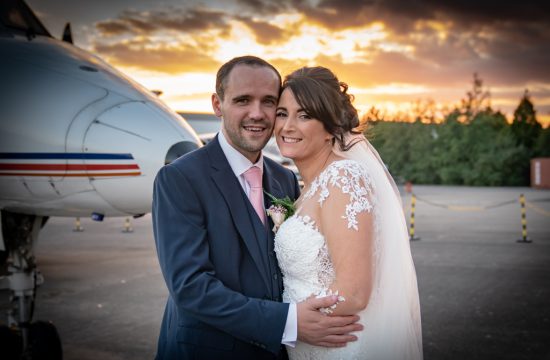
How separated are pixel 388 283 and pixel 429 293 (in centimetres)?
556

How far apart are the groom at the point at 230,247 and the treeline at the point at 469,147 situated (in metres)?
39.6

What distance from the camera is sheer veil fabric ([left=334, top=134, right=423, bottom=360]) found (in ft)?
9.37

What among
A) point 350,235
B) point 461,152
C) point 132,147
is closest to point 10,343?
point 132,147

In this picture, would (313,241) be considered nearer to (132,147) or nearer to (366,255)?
(366,255)

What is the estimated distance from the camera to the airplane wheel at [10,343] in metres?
4.63

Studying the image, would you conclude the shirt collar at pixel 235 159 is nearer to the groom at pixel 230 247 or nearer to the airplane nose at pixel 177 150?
the groom at pixel 230 247

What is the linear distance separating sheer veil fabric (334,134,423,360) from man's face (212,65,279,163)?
445mm

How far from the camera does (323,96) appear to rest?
9.11 feet

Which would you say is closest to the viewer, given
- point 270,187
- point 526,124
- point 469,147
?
point 270,187

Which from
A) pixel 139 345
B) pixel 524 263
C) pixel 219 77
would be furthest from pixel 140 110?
pixel 524 263

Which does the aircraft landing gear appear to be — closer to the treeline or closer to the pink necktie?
the pink necktie

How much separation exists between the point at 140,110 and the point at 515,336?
4788 mm

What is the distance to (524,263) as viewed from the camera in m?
10.3

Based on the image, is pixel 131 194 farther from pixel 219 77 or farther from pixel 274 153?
pixel 274 153
